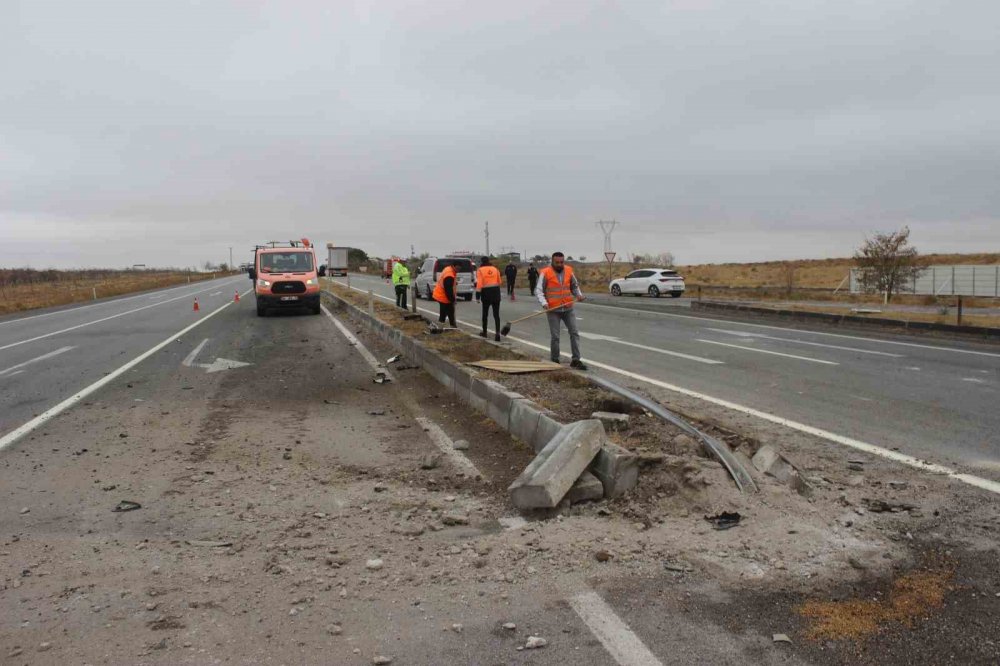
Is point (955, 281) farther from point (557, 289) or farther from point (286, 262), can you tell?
point (557, 289)

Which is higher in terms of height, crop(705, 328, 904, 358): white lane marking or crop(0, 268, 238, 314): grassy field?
crop(0, 268, 238, 314): grassy field

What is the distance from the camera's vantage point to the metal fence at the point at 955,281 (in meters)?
35.9

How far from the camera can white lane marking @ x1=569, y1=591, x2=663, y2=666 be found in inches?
119

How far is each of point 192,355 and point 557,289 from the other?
23.8 ft

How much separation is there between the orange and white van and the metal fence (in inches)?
1077

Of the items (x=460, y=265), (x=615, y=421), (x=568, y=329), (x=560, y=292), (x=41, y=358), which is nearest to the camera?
(x=615, y=421)

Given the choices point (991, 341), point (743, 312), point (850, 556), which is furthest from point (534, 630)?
point (743, 312)

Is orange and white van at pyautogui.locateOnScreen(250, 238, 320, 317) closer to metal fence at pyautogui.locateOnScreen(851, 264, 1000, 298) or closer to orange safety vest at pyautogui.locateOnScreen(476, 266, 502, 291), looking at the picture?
orange safety vest at pyautogui.locateOnScreen(476, 266, 502, 291)

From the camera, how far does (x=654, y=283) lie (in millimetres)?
38156

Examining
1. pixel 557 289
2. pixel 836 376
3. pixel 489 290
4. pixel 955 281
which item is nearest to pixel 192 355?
pixel 489 290

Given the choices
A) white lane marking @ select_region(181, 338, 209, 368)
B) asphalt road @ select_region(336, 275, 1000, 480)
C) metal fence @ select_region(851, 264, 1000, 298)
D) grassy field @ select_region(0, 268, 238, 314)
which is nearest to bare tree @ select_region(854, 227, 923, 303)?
metal fence @ select_region(851, 264, 1000, 298)

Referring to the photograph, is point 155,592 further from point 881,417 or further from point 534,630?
point 881,417

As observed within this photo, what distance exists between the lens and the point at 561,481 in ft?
15.9

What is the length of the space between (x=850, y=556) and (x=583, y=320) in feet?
57.9
